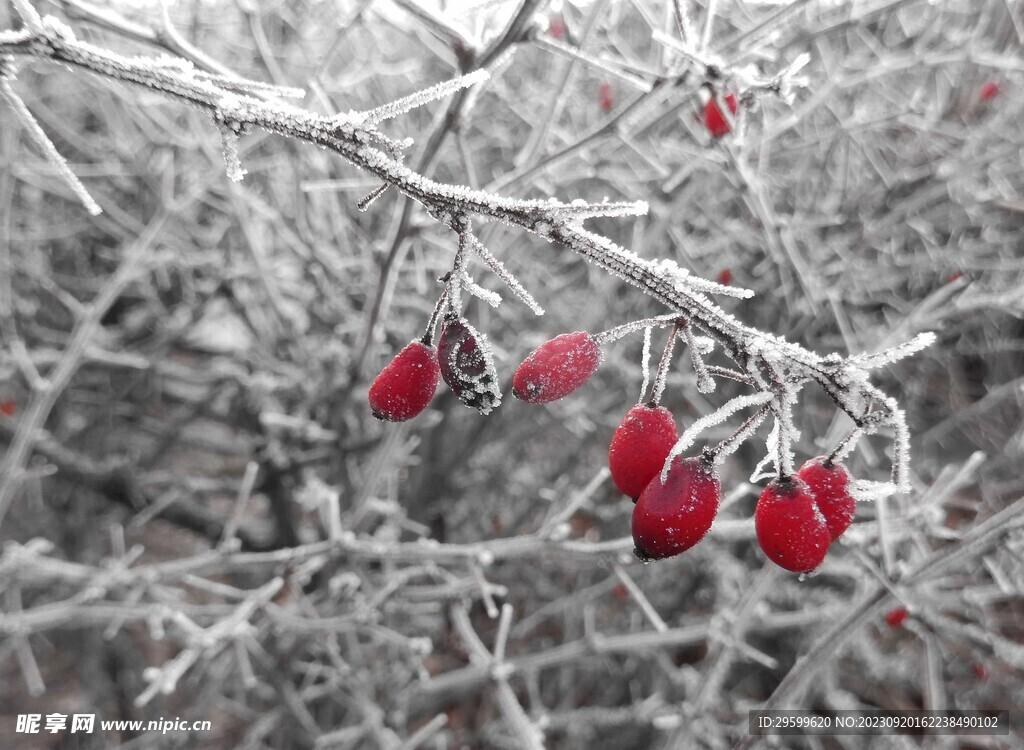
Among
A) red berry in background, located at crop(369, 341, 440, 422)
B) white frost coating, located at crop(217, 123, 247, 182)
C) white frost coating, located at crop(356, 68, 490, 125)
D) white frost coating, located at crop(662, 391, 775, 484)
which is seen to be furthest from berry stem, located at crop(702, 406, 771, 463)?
white frost coating, located at crop(217, 123, 247, 182)

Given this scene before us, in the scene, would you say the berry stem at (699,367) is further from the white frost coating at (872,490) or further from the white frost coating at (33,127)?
the white frost coating at (33,127)

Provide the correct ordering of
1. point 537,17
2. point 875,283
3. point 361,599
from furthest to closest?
point 875,283 < point 361,599 < point 537,17

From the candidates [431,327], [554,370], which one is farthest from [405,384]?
[554,370]

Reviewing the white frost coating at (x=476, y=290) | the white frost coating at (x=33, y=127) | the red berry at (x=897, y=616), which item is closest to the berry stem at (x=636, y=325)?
the white frost coating at (x=476, y=290)

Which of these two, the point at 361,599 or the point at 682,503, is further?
the point at 361,599

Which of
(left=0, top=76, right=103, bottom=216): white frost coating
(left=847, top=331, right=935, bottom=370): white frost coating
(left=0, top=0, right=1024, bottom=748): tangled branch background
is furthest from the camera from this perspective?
(left=0, top=0, right=1024, bottom=748): tangled branch background

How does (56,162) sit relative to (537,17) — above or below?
below

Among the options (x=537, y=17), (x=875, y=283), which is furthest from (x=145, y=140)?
(x=875, y=283)

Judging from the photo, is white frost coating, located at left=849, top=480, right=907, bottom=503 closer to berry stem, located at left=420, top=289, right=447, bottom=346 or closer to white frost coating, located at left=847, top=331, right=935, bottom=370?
white frost coating, located at left=847, top=331, right=935, bottom=370

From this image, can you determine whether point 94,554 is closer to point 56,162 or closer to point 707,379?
point 56,162
